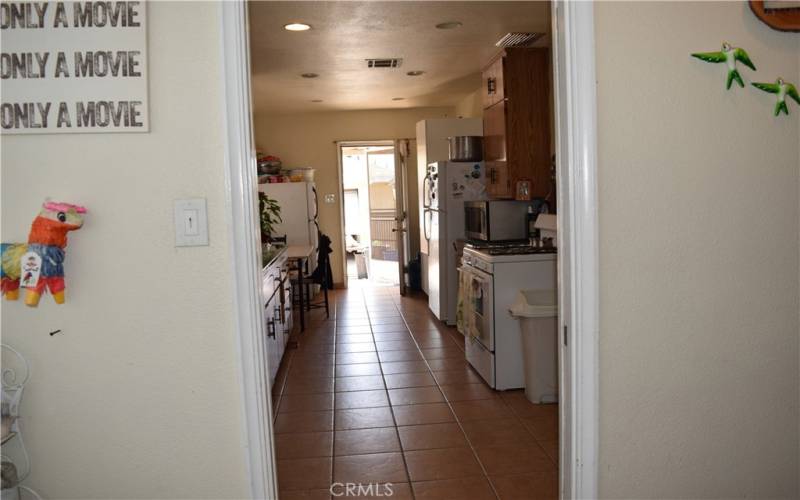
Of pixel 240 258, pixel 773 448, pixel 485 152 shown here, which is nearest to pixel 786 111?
pixel 773 448

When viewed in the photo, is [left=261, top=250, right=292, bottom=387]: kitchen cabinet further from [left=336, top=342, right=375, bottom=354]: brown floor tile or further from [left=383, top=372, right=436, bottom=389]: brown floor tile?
[left=383, top=372, right=436, bottom=389]: brown floor tile

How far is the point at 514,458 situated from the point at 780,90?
199 centimetres

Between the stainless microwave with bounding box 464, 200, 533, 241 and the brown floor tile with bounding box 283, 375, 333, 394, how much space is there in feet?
5.84

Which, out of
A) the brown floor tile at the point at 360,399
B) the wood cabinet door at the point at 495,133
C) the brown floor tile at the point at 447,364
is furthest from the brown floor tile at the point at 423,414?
the wood cabinet door at the point at 495,133

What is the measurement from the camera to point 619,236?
1683 mm

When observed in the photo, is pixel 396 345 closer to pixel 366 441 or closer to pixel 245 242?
pixel 366 441

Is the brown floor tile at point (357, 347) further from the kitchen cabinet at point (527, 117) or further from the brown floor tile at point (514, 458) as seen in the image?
the brown floor tile at point (514, 458)

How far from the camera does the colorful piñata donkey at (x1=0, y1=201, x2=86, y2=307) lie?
149 cm

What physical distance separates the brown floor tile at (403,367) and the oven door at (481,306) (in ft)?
1.78

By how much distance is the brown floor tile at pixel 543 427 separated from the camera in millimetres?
3219

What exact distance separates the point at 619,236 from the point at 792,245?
0.54 meters

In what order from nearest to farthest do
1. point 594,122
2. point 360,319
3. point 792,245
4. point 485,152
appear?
1. point 594,122
2. point 792,245
3. point 485,152
4. point 360,319

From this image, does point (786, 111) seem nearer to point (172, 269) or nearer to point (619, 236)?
point (619, 236)

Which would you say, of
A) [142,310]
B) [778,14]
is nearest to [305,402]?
[142,310]
